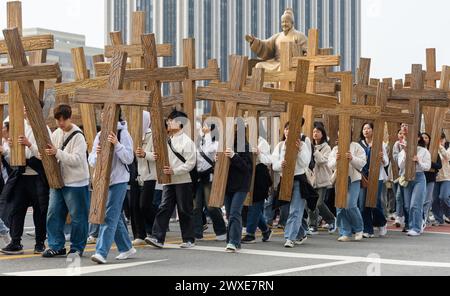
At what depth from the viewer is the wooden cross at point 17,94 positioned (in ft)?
40.1

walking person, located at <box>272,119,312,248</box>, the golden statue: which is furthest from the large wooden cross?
the golden statue

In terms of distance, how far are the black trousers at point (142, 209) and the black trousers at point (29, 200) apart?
1666 mm

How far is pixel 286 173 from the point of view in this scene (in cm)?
1374

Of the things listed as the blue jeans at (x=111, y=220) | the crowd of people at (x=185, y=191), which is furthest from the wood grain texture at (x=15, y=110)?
the blue jeans at (x=111, y=220)

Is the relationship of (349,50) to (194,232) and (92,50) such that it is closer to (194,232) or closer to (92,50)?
(92,50)

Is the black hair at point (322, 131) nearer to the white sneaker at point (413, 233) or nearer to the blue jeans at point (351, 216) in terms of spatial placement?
the blue jeans at point (351, 216)

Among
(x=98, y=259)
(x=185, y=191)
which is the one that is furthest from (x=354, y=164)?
(x=98, y=259)

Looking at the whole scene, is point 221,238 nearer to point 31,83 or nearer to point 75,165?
point 75,165

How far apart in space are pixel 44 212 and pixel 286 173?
3218 millimetres

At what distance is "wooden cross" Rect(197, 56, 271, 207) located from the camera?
13016mm

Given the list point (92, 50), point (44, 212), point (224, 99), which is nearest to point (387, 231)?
point (224, 99)

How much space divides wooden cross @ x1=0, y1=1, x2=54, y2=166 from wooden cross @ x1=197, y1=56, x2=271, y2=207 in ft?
6.91

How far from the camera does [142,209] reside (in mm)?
14008

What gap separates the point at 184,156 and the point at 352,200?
3.18 metres
